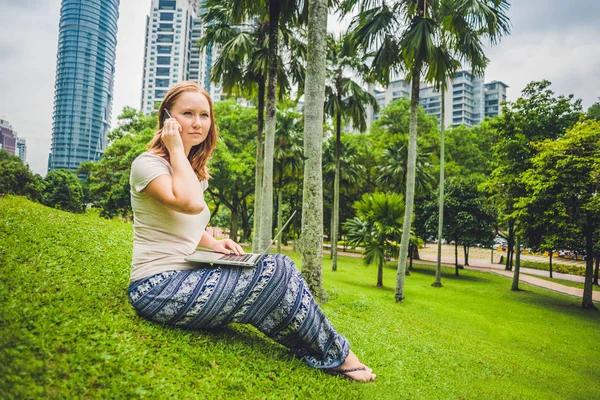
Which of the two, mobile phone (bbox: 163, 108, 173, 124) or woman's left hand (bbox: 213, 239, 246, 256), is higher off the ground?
mobile phone (bbox: 163, 108, 173, 124)

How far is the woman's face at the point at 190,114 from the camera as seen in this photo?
7.90 feet

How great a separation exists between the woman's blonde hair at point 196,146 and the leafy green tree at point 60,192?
23600mm

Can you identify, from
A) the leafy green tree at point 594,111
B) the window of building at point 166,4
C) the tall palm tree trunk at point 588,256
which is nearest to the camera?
the tall palm tree trunk at point 588,256

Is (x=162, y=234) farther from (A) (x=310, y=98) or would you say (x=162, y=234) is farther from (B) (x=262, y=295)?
(A) (x=310, y=98)

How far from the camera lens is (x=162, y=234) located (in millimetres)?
2240

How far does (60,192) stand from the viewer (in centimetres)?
2331

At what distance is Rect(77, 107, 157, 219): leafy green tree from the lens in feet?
73.4

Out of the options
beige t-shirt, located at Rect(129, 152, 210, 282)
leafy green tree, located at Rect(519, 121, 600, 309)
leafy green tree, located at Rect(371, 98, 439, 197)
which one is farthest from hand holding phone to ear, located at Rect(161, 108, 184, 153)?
leafy green tree, located at Rect(371, 98, 439, 197)

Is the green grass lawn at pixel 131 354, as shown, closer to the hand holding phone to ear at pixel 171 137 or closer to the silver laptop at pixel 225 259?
the silver laptop at pixel 225 259

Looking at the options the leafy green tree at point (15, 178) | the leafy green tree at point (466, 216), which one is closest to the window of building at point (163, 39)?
Answer: the leafy green tree at point (15, 178)

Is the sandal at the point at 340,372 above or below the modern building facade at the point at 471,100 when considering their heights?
below

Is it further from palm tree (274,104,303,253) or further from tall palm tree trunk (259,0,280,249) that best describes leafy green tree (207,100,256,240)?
tall palm tree trunk (259,0,280,249)

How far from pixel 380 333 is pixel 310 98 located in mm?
4279

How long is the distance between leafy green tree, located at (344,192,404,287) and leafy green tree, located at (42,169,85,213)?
18601mm
